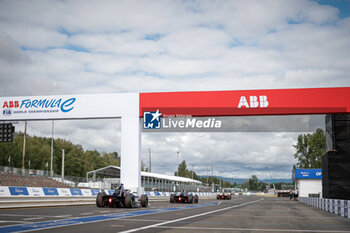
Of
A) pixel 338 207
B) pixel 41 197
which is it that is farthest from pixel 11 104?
pixel 338 207

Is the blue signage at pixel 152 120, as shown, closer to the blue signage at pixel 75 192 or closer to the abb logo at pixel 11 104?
the blue signage at pixel 75 192

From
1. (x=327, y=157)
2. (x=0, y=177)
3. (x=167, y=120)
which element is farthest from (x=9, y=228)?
(x=0, y=177)

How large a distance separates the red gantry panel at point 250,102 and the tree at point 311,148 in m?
62.8

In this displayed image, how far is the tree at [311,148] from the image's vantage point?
84.9m

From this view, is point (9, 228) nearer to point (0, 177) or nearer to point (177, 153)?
point (0, 177)

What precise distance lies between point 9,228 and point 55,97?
18.8 metres

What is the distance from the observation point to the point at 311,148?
87.4 m

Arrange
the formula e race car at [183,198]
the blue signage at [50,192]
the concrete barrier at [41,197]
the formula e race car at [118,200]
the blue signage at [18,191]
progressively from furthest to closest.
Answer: the formula e race car at [183,198], the blue signage at [50,192], the formula e race car at [118,200], the blue signage at [18,191], the concrete barrier at [41,197]

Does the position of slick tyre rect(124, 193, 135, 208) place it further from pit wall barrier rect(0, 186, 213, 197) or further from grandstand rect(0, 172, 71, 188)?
grandstand rect(0, 172, 71, 188)

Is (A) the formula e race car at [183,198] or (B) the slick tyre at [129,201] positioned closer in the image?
(B) the slick tyre at [129,201]

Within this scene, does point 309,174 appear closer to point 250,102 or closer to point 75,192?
point 250,102

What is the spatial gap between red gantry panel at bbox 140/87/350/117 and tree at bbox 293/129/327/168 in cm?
6283

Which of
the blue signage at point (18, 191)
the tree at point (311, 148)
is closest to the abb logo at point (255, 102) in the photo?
the blue signage at point (18, 191)

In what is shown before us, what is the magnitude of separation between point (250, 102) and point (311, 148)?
222 feet
